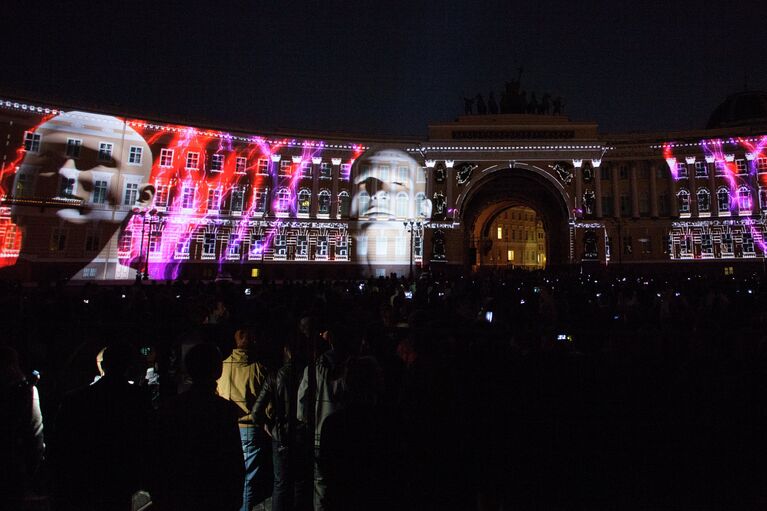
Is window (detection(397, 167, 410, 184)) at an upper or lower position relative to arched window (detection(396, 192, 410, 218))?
upper

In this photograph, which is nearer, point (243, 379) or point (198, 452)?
point (198, 452)

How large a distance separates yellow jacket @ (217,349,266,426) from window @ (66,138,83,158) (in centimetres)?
4457

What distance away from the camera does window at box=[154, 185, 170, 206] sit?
42.9m

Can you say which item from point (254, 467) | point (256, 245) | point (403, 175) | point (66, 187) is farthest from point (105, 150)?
point (254, 467)

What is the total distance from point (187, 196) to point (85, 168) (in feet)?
28.9

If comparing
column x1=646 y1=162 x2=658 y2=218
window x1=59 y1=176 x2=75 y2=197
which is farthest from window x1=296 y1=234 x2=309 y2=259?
column x1=646 y1=162 x2=658 y2=218

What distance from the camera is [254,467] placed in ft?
16.1

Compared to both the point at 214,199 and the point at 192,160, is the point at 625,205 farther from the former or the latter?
the point at 192,160

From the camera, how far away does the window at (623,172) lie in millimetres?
48069

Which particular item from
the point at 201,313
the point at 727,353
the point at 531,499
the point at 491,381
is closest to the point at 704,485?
the point at 727,353

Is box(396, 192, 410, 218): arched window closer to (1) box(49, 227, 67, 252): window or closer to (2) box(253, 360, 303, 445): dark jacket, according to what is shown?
(1) box(49, 227, 67, 252): window

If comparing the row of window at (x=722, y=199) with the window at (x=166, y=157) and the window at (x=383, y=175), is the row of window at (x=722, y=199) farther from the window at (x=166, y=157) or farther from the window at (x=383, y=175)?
the window at (x=166, y=157)

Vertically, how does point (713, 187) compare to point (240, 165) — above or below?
below

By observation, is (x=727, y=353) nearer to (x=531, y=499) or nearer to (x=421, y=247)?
(x=531, y=499)
